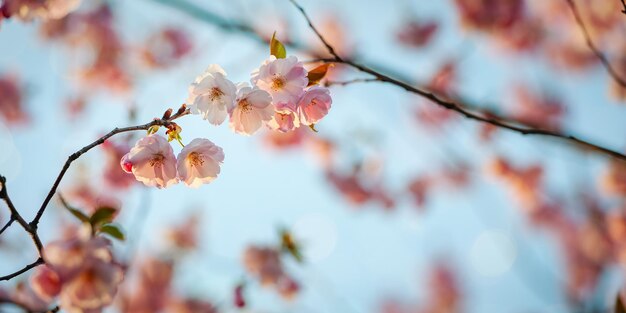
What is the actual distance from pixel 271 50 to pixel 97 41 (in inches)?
158

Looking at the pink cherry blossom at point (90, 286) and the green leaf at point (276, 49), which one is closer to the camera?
the pink cherry blossom at point (90, 286)

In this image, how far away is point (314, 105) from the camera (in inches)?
49.9

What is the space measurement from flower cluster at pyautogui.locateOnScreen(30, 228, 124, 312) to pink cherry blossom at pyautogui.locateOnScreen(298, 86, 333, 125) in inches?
23.6

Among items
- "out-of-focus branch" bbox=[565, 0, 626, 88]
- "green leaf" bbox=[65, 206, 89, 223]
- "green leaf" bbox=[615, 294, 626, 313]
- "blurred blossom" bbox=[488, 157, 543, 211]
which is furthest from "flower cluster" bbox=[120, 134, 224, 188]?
"blurred blossom" bbox=[488, 157, 543, 211]

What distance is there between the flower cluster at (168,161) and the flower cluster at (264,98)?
10 cm

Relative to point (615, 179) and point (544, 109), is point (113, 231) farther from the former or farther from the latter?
point (544, 109)

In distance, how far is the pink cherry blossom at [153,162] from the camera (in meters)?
1.20

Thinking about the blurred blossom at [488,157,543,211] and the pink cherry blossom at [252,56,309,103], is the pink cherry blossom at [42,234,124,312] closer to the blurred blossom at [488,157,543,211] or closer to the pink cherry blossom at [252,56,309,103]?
the pink cherry blossom at [252,56,309,103]

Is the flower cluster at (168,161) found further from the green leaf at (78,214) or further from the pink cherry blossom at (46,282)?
Answer: the pink cherry blossom at (46,282)

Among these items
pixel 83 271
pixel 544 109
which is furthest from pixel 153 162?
pixel 544 109

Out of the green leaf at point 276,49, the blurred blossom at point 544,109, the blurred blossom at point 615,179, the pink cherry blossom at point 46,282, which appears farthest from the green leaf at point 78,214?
the blurred blossom at point 544,109

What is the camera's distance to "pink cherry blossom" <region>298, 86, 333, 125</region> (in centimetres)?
124

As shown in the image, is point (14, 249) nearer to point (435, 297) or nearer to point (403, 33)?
point (403, 33)

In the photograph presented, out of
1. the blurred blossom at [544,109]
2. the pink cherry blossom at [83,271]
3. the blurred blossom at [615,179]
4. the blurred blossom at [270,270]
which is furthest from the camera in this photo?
the blurred blossom at [544,109]
